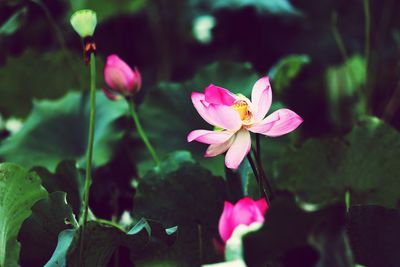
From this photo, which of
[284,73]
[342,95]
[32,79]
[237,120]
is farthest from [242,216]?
[342,95]

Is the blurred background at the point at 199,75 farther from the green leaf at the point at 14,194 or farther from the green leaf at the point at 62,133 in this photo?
the green leaf at the point at 14,194

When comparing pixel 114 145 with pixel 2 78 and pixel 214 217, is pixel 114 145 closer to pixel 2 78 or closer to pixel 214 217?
pixel 214 217

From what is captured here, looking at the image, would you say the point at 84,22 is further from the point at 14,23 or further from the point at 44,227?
the point at 14,23

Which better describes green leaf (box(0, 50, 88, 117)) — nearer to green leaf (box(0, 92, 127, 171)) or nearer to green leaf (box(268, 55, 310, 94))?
green leaf (box(0, 92, 127, 171))

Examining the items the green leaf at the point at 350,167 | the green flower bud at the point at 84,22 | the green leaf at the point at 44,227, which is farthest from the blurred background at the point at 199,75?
the green flower bud at the point at 84,22

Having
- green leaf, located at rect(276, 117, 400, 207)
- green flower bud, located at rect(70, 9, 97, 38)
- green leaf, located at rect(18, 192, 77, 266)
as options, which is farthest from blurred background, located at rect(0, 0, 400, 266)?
green flower bud, located at rect(70, 9, 97, 38)
